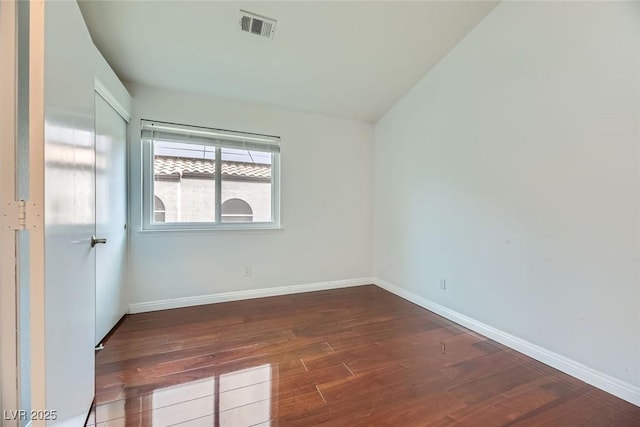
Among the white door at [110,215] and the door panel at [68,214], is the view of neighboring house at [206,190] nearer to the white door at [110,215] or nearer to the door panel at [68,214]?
the white door at [110,215]

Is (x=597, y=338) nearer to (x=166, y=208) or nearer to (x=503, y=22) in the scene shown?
(x=503, y=22)

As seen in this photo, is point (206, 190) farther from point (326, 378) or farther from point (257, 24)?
point (326, 378)

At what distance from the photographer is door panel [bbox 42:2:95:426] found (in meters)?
0.97

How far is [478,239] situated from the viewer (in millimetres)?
2463

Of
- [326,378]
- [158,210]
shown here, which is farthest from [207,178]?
[326,378]

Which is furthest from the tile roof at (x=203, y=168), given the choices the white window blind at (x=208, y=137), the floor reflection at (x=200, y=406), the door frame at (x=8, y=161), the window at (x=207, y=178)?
the floor reflection at (x=200, y=406)

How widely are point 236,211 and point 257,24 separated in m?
1.90

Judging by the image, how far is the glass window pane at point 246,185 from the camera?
3137 mm

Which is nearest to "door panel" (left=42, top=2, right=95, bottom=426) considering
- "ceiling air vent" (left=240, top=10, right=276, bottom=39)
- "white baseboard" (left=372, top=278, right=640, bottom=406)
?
"ceiling air vent" (left=240, top=10, right=276, bottom=39)

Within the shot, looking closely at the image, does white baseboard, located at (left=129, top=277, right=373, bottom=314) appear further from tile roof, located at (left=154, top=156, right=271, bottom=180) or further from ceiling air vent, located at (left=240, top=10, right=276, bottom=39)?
ceiling air vent, located at (left=240, top=10, right=276, bottom=39)

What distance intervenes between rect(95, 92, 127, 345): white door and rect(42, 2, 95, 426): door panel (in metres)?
0.75

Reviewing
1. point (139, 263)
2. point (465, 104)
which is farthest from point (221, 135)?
point (465, 104)

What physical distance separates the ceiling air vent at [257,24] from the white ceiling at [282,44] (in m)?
0.05

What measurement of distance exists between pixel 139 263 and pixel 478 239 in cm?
332
